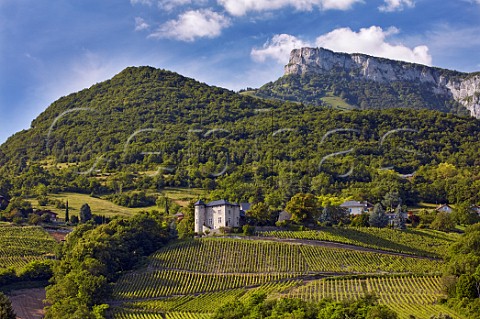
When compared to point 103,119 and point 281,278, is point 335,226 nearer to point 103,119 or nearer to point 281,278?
point 281,278

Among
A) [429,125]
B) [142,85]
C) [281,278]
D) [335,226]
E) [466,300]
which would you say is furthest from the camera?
[142,85]

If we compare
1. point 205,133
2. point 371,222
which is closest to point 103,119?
point 205,133

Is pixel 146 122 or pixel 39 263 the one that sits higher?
pixel 146 122

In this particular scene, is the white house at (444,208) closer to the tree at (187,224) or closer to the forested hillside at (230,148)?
the forested hillside at (230,148)

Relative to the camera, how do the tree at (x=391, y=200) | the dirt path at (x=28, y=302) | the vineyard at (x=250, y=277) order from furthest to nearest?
the tree at (x=391, y=200)
the dirt path at (x=28, y=302)
the vineyard at (x=250, y=277)

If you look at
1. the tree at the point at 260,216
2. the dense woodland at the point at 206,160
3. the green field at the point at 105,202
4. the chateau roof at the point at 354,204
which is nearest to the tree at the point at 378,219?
the dense woodland at the point at 206,160

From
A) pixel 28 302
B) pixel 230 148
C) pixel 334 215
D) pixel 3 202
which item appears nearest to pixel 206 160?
pixel 230 148

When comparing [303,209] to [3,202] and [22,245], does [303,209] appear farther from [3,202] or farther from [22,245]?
[3,202]
